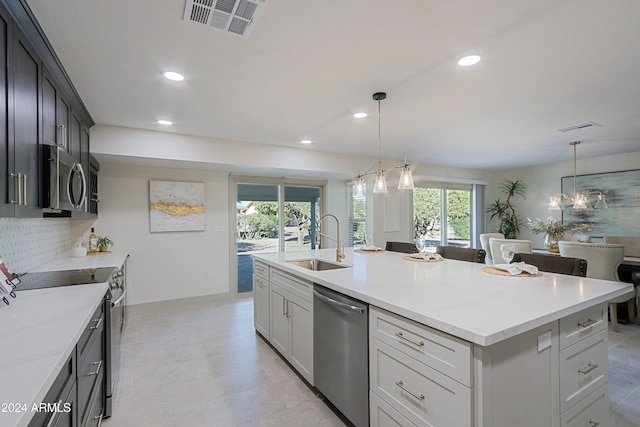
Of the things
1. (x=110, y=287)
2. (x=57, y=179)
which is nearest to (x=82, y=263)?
(x=110, y=287)

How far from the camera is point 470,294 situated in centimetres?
164

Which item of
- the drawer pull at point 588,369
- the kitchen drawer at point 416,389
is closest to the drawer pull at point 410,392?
the kitchen drawer at point 416,389

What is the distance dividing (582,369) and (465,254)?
147 centimetres

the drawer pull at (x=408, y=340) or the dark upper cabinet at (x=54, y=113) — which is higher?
the dark upper cabinet at (x=54, y=113)

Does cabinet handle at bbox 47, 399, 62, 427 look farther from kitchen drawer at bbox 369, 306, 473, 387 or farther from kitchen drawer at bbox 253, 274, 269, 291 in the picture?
kitchen drawer at bbox 253, 274, 269, 291

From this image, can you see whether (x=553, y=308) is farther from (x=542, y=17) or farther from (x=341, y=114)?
(x=341, y=114)

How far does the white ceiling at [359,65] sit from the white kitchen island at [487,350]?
151cm

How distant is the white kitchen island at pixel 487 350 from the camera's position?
3.92ft

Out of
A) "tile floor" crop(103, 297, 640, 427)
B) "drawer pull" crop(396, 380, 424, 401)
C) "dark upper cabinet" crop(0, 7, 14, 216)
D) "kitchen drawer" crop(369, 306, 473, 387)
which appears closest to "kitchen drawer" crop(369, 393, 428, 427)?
"drawer pull" crop(396, 380, 424, 401)

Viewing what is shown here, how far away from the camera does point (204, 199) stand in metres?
4.83

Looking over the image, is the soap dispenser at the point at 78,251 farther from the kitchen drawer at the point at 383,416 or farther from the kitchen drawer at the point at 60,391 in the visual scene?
the kitchen drawer at the point at 383,416

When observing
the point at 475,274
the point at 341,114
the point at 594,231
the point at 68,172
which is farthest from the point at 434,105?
the point at 594,231

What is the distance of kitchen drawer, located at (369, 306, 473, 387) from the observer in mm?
1196

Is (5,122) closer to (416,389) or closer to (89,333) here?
(89,333)
